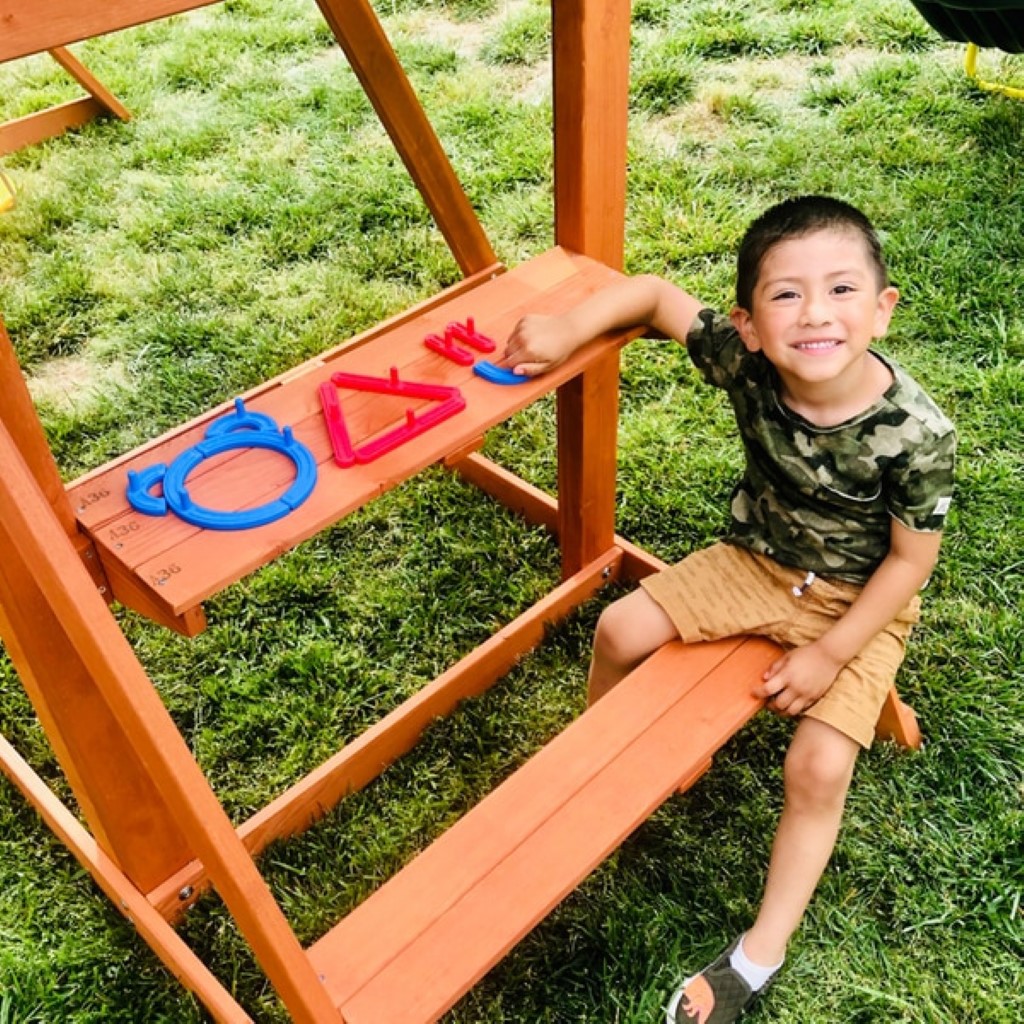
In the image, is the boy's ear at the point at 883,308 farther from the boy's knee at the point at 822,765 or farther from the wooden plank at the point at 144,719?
the wooden plank at the point at 144,719

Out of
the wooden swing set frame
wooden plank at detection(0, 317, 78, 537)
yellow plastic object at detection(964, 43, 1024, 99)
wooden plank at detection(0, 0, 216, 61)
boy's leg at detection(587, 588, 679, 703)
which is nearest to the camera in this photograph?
wooden plank at detection(0, 0, 216, 61)

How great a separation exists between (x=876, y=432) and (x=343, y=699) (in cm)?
121

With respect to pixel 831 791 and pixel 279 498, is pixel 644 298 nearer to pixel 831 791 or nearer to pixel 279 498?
pixel 279 498

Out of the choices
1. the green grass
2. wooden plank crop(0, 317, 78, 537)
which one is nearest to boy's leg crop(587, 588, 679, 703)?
the green grass

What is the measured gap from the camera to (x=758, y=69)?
4.23 metres

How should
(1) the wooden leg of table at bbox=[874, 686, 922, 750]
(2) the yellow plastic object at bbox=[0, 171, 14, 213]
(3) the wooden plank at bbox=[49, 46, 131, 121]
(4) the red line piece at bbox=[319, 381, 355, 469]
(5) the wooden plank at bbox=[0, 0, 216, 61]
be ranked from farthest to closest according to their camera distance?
(3) the wooden plank at bbox=[49, 46, 131, 121] → (2) the yellow plastic object at bbox=[0, 171, 14, 213] → (1) the wooden leg of table at bbox=[874, 686, 922, 750] → (4) the red line piece at bbox=[319, 381, 355, 469] → (5) the wooden plank at bbox=[0, 0, 216, 61]

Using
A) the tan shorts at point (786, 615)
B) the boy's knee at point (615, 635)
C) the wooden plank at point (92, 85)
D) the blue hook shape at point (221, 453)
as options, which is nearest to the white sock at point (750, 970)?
the tan shorts at point (786, 615)

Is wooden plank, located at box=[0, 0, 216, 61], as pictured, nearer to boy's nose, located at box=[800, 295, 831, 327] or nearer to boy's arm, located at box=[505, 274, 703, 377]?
boy's arm, located at box=[505, 274, 703, 377]

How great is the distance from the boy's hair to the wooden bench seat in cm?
61

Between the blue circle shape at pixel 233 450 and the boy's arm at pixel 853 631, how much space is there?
79cm

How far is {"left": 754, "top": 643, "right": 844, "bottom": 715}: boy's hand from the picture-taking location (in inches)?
69.6

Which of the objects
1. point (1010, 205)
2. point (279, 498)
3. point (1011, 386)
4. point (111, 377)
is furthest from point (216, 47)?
point (279, 498)

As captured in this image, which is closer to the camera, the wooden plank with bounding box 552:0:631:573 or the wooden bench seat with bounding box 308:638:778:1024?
the wooden bench seat with bounding box 308:638:778:1024

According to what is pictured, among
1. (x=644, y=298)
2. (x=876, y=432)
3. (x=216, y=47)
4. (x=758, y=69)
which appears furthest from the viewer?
(x=216, y=47)
